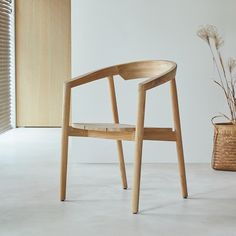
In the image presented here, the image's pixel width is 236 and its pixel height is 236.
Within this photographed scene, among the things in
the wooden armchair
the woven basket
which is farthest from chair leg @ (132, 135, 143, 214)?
the woven basket

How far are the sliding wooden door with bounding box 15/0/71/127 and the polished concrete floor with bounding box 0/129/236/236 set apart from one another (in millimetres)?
2360

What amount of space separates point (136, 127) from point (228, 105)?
1.54 meters

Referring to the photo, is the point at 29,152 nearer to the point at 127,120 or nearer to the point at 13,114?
the point at 127,120

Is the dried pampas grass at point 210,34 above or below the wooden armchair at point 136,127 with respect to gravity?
above

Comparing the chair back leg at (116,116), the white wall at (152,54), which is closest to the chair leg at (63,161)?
the chair back leg at (116,116)

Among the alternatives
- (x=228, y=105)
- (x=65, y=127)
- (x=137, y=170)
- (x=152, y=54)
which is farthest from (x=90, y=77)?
(x=228, y=105)

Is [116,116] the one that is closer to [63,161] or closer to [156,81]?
[63,161]

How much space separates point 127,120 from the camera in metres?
4.04

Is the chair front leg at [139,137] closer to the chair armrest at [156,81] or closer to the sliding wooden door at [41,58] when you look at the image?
the chair armrest at [156,81]

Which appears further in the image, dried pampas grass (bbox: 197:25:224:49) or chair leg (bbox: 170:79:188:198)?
dried pampas grass (bbox: 197:25:224:49)

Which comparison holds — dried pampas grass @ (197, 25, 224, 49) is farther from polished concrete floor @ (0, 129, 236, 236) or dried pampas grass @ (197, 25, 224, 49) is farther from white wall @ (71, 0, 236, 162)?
polished concrete floor @ (0, 129, 236, 236)

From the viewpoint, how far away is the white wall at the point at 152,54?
3.97 meters

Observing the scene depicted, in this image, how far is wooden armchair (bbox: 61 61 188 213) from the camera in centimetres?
262

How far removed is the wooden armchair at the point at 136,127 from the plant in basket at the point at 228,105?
2.74 ft
